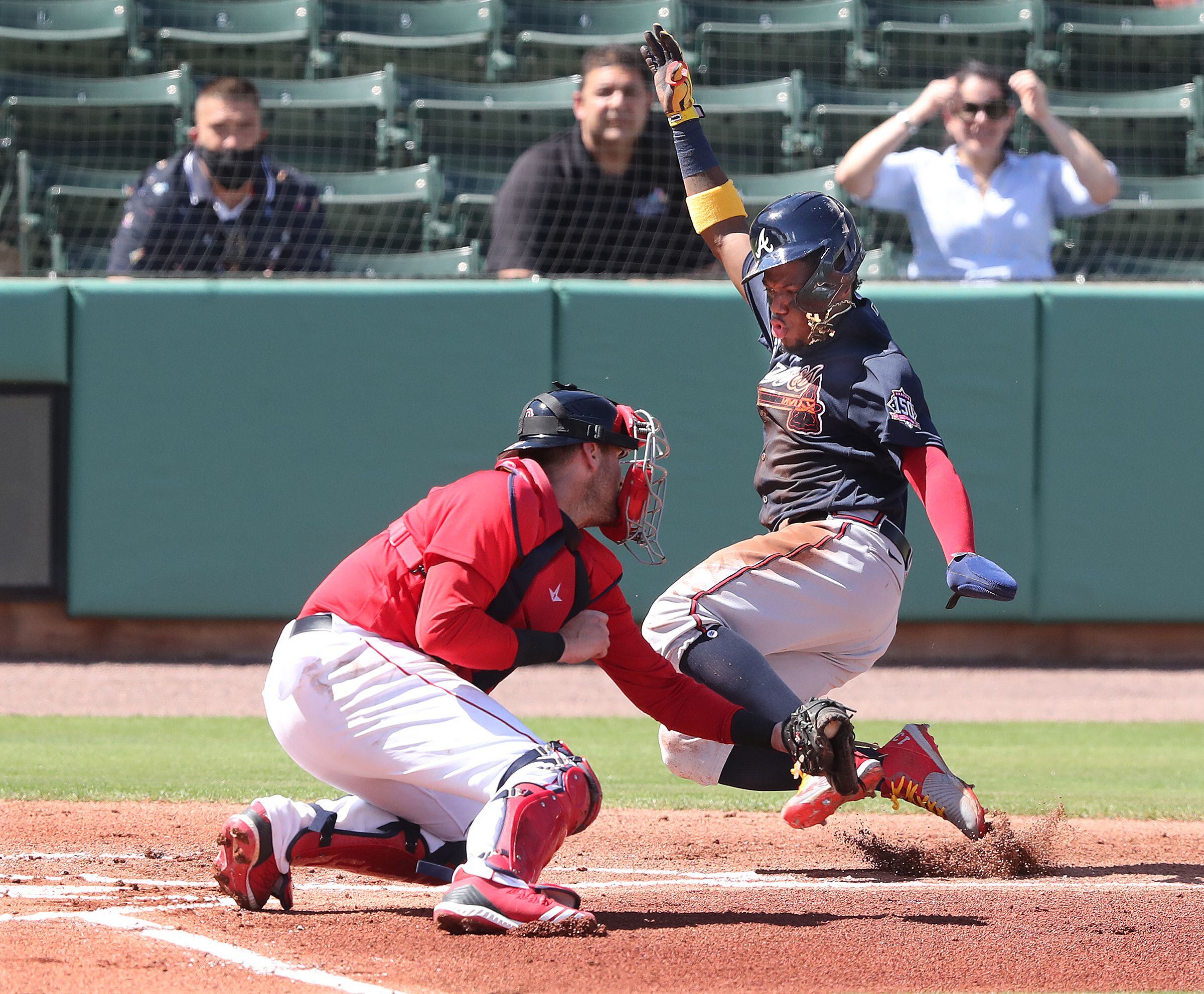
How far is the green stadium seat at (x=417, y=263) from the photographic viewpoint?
866cm

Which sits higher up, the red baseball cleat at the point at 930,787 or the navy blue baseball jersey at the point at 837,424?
the navy blue baseball jersey at the point at 837,424

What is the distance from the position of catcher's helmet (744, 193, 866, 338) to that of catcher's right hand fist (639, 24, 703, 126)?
657 millimetres

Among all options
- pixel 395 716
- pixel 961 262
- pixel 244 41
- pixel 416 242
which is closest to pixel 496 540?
pixel 395 716

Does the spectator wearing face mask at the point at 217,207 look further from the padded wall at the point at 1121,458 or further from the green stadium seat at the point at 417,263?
the padded wall at the point at 1121,458

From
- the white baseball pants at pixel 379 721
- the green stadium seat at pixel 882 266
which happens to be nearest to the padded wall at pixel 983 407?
the green stadium seat at pixel 882 266

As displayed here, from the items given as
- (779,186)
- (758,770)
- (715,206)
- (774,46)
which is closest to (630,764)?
(758,770)

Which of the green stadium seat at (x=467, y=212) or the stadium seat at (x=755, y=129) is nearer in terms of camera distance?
the green stadium seat at (x=467, y=212)

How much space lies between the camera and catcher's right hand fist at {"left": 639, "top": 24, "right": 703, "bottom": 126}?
4.68 meters

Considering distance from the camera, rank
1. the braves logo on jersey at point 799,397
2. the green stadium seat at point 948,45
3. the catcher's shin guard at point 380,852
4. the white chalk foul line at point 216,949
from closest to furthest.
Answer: the white chalk foul line at point 216,949 < the catcher's shin guard at point 380,852 < the braves logo on jersey at point 799,397 < the green stadium seat at point 948,45

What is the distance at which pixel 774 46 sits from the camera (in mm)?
10156

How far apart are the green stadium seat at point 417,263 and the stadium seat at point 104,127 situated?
4.11ft

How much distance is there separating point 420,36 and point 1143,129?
4.62m

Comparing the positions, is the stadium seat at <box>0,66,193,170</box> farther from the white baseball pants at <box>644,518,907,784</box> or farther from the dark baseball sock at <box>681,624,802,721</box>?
the dark baseball sock at <box>681,624,802,721</box>

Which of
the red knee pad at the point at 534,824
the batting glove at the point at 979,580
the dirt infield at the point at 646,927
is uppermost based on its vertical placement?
the batting glove at the point at 979,580
